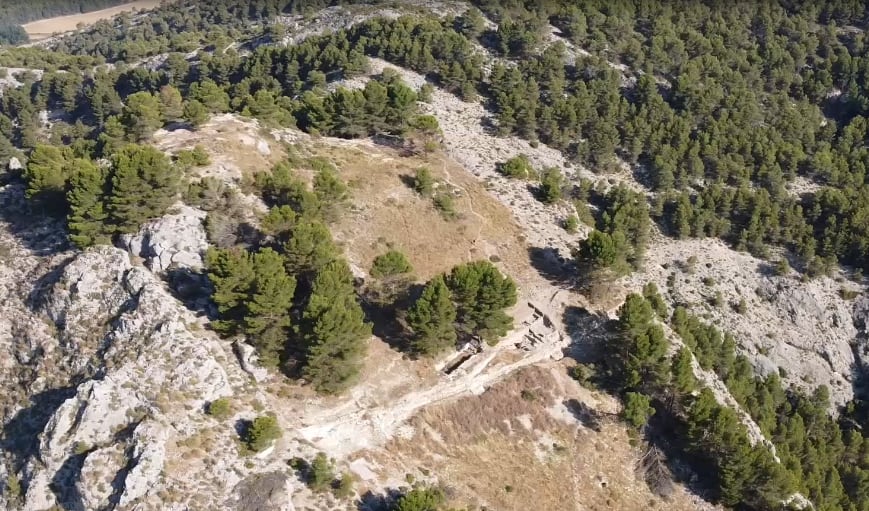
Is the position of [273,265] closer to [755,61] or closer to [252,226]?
[252,226]

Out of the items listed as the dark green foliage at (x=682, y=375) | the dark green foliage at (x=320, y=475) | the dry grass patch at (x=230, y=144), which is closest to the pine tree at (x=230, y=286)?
the dark green foliage at (x=320, y=475)

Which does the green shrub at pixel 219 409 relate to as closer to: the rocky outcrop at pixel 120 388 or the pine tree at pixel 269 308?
the rocky outcrop at pixel 120 388

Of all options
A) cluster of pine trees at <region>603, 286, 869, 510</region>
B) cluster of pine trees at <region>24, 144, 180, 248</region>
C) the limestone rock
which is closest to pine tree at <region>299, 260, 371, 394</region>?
the limestone rock

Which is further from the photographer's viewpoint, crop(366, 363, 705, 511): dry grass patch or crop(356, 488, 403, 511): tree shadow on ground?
crop(366, 363, 705, 511): dry grass patch

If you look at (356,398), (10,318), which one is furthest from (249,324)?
(10,318)

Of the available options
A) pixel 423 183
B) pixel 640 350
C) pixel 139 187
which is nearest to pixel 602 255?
pixel 640 350

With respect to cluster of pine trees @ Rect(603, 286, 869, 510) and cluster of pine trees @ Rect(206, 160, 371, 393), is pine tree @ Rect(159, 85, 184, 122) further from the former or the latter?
cluster of pine trees @ Rect(603, 286, 869, 510)
